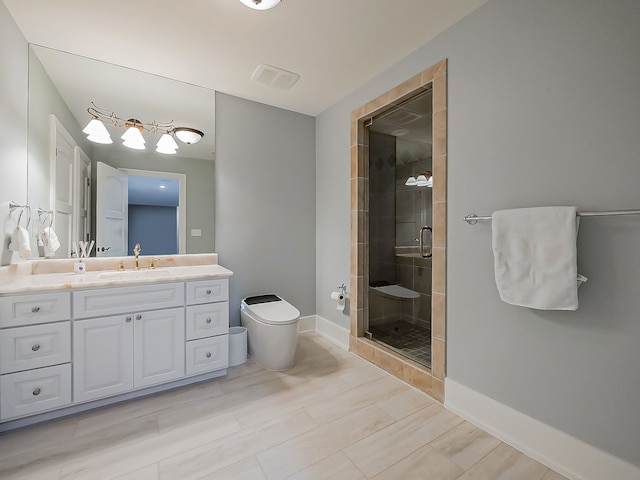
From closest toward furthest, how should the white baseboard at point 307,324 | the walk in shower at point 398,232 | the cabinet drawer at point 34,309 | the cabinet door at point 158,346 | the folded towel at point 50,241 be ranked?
the cabinet drawer at point 34,309 < the cabinet door at point 158,346 < the folded towel at point 50,241 < the walk in shower at point 398,232 < the white baseboard at point 307,324

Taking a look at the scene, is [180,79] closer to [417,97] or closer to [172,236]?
[172,236]

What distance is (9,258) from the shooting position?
5.84 ft

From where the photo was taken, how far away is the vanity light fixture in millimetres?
2209

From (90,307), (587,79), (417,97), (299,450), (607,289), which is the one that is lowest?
(299,450)

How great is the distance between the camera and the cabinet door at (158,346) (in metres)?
1.86

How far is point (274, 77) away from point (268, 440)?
260 cm

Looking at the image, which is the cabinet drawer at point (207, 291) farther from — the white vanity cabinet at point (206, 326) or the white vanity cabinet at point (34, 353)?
the white vanity cabinet at point (34, 353)

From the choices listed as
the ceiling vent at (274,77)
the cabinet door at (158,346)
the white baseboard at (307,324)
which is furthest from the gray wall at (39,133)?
the white baseboard at (307,324)

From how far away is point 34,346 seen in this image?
158 centimetres

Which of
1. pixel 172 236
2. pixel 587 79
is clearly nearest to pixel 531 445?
pixel 587 79

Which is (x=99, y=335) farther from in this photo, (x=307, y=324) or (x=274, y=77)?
(x=274, y=77)

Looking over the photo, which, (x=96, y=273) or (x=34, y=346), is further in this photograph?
(x=96, y=273)

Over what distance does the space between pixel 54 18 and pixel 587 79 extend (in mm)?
2954

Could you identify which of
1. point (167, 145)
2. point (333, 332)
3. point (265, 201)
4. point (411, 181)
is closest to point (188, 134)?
point (167, 145)
